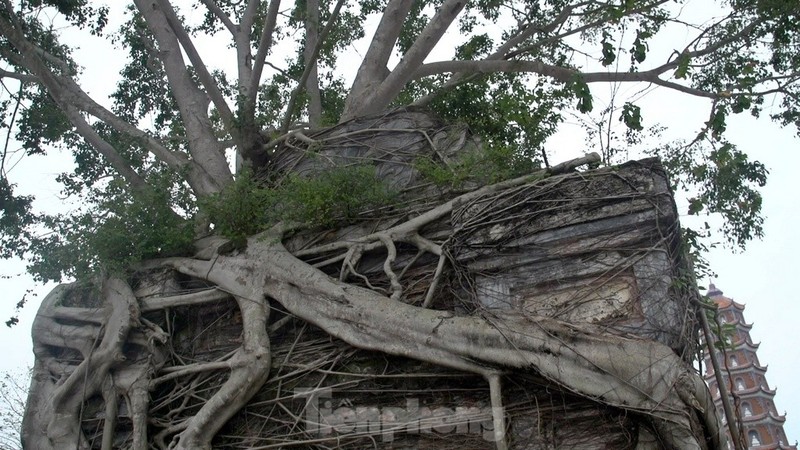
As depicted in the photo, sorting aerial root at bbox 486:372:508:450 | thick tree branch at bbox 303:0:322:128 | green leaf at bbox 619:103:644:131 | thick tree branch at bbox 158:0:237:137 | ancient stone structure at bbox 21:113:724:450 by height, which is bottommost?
aerial root at bbox 486:372:508:450

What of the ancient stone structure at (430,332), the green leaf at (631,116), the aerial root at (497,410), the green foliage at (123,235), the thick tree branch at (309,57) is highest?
the thick tree branch at (309,57)

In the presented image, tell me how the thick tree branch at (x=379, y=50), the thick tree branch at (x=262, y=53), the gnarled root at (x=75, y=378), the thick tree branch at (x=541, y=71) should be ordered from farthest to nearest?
the thick tree branch at (x=541, y=71) → the thick tree branch at (x=379, y=50) → the thick tree branch at (x=262, y=53) → the gnarled root at (x=75, y=378)

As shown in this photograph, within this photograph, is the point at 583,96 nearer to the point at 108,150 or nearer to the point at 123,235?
the point at 123,235

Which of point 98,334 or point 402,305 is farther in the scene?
point 98,334

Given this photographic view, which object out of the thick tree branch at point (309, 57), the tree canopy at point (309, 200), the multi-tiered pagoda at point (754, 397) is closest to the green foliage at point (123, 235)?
the tree canopy at point (309, 200)

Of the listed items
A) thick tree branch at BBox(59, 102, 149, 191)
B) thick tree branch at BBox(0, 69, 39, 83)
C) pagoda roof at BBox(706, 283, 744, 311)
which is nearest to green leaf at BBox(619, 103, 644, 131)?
thick tree branch at BBox(59, 102, 149, 191)

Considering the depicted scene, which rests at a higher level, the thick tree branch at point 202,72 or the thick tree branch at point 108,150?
the thick tree branch at point 202,72

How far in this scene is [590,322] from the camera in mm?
4398

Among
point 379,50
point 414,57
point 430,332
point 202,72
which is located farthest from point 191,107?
point 430,332

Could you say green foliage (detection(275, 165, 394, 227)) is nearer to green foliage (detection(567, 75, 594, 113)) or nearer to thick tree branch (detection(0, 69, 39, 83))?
green foliage (detection(567, 75, 594, 113))

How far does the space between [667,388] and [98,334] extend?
4.37 meters

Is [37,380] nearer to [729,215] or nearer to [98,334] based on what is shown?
[98,334]

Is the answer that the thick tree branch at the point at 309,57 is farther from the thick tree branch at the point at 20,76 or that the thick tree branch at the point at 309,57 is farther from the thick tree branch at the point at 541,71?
the thick tree branch at the point at 20,76

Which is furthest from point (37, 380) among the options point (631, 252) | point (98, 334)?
point (631, 252)
